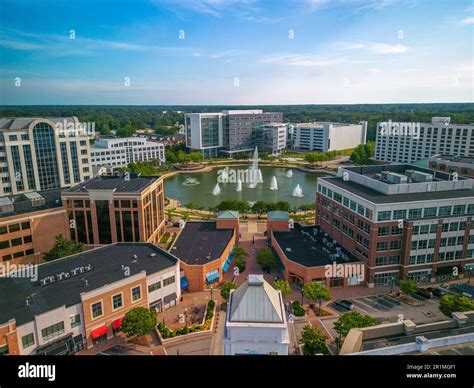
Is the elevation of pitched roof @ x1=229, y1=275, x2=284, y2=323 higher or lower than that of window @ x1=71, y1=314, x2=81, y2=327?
higher

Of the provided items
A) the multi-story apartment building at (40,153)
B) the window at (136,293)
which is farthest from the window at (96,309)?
the multi-story apartment building at (40,153)

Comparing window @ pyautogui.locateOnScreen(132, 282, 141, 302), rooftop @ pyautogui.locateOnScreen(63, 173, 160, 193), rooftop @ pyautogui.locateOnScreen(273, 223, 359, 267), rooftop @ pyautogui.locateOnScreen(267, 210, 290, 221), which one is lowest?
rooftop @ pyautogui.locateOnScreen(273, 223, 359, 267)

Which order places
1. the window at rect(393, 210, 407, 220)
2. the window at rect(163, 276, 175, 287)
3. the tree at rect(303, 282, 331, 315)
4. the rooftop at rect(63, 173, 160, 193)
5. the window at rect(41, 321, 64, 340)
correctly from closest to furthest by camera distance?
the window at rect(41, 321, 64, 340)
the tree at rect(303, 282, 331, 315)
the window at rect(163, 276, 175, 287)
the window at rect(393, 210, 407, 220)
the rooftop at rect(63, 173, 160, 193)

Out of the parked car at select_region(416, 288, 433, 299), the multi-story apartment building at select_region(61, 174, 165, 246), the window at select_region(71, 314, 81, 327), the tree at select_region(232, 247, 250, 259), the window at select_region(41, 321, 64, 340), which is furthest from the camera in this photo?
the multi-story apartment building at select_region(61, 174, 165, 246)

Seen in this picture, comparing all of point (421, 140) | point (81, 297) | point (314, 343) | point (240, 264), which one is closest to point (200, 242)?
point (240, 264)

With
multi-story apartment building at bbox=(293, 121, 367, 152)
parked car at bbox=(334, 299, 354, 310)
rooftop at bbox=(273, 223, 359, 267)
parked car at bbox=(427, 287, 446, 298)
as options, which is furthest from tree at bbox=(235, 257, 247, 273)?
Result: multi-story apartment building at bbox=(293, 121, 367, 152)

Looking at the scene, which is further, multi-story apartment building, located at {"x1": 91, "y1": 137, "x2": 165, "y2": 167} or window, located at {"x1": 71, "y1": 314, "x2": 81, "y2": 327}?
multi-story apartment building, located at {"x1": 91, "y1": 137, "x2": 165, "y2": 167}

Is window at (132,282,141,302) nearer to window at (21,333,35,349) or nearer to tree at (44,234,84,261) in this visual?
window at (21,333,35,349)
